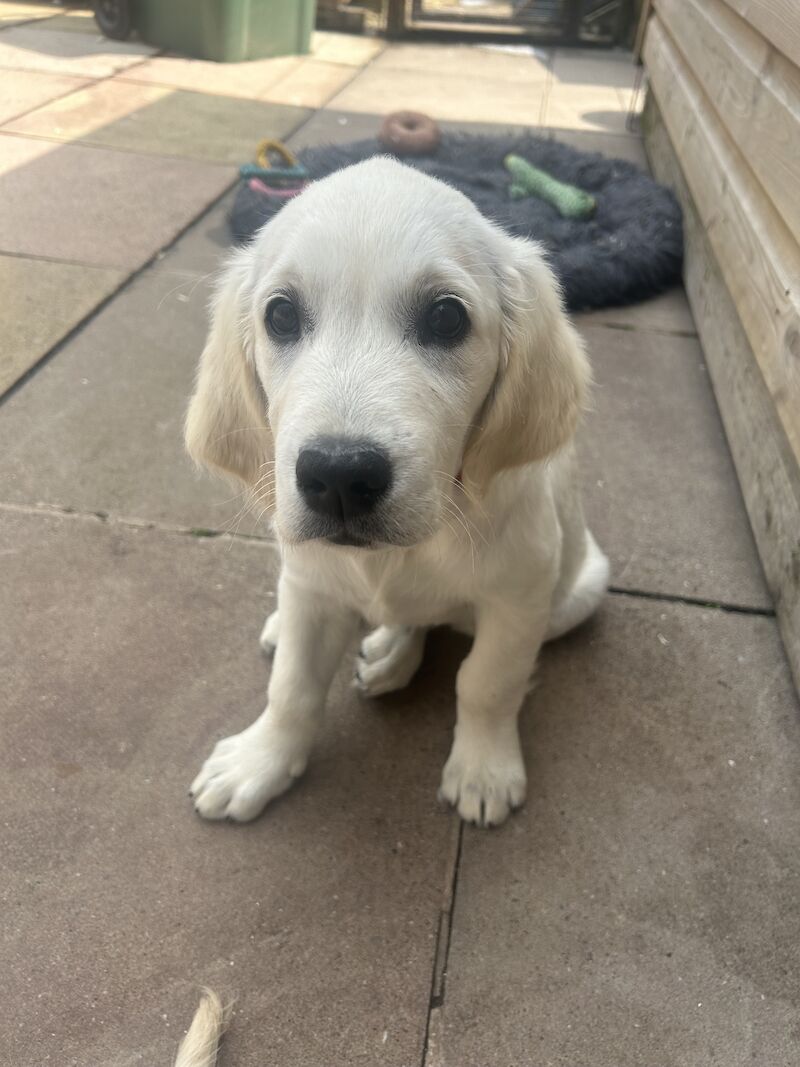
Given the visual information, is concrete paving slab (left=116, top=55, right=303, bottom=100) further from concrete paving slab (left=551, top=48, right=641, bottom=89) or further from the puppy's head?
the puppy's head

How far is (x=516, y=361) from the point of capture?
1.85 m

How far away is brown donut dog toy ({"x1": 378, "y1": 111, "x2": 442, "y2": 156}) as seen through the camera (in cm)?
575

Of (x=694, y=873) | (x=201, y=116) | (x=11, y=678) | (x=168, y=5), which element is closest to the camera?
(x=694, y=873)

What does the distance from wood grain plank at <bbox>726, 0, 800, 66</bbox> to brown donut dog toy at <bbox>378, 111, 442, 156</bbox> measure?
2382 mm

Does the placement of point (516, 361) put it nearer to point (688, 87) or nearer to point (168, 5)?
point (688, 87)

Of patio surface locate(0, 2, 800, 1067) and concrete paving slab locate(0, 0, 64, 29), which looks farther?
concrete paving slab locate(0, 0, 64, 29)

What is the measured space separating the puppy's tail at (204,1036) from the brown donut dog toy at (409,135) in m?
5.37

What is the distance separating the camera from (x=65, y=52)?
27.1 ft

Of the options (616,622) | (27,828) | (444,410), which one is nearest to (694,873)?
(616,622)

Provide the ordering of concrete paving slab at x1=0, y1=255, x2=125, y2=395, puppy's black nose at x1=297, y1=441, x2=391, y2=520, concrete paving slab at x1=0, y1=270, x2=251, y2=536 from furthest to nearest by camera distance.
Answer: concrete paving slab at x1=0, y1=255, x2=125, y2=395 → concrete paving slab at x1=0, y1=270, x2=251, y2=536 → puppy's black nose at x1=297, y1=441, x2=391, y2=520

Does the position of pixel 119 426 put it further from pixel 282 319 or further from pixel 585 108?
pixel 585 108

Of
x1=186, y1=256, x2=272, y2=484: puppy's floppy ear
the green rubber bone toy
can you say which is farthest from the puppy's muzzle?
the green rubber bone toy

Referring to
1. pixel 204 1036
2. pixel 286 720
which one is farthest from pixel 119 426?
pixel 204 1036

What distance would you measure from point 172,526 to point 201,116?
5345mm
